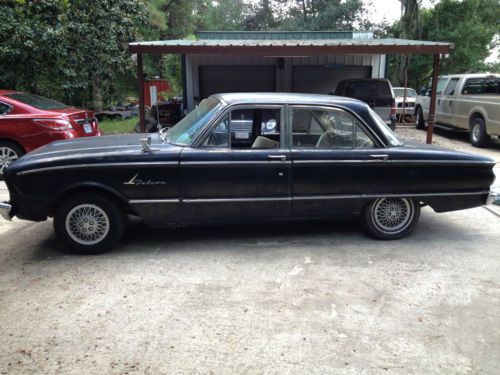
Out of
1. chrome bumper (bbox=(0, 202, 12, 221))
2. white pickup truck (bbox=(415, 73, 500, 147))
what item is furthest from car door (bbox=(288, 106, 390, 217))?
white pickup truck (bbox=(415, 73, 500, 147))

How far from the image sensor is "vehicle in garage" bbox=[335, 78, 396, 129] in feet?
41.5

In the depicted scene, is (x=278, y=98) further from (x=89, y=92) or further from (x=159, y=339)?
(x=89, y=92)

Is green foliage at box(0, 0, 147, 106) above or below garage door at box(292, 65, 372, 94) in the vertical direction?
above

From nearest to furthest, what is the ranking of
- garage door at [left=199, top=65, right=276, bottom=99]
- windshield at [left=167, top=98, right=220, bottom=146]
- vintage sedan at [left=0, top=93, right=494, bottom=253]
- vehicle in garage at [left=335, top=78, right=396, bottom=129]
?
1. vintage sedan at [left=0, top=93, right=494, bottom=253]
2. windshield at [left=167, top=98, right=220, bottom=146]
3. vehicle in garage at [left=335, top=78, right=396, bottom=129]
4. garage door at [left=199, top=65, right=276, bottom=99]

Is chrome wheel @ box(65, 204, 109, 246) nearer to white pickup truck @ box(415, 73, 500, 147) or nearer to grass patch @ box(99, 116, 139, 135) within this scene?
grass patch @ box(99, 116, 139, 135)

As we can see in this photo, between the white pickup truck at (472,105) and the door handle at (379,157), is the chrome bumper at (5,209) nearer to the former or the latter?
the door handle at (379,157)

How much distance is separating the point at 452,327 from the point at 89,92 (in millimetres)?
17914

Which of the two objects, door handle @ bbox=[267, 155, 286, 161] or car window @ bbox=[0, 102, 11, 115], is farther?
car window @ bbox=[0, 102, 11, 115]

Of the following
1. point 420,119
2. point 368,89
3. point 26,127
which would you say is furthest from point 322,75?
point 26,127

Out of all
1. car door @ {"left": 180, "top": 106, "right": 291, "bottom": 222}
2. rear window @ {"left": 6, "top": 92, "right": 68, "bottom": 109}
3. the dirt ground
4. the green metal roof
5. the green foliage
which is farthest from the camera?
the green metal roof

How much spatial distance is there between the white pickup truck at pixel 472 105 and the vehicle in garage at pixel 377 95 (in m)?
1.85

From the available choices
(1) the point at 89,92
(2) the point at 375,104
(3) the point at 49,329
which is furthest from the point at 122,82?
(3) the point at 49,329

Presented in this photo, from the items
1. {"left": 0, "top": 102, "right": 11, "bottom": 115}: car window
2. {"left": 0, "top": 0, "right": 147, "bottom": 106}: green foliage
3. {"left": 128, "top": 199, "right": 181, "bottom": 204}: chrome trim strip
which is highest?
{"left": 0, "top": 0, "right": 147, "bottom": 106}: green foliage

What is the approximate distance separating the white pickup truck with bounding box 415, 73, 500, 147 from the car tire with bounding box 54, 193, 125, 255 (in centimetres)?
997
